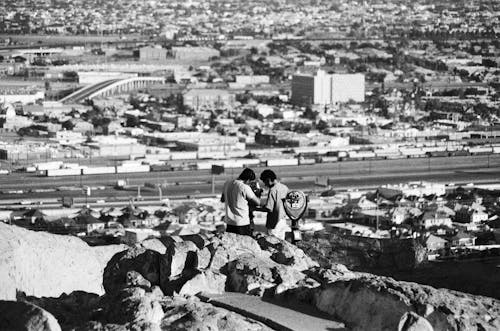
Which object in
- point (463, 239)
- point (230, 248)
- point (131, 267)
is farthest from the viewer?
point (463, 239)

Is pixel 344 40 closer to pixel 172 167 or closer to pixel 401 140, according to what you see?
pixel 401 140

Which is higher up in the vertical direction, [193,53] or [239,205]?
[239,205]

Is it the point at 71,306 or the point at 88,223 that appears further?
the point at 88,223

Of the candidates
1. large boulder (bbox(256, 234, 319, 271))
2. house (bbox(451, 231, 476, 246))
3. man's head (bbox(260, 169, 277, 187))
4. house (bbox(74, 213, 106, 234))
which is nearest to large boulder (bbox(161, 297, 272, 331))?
large boulder (bbox(256, 234, 319, 271))

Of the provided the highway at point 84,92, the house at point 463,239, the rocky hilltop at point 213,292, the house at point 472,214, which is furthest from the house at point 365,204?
the highway at point 84,92

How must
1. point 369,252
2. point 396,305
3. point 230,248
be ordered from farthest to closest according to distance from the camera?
1. point 369,252
2. point 230,248
3. point 396,305

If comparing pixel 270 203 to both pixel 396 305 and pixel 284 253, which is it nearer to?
pixel 284 253

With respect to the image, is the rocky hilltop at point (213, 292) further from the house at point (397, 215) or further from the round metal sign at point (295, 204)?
the house at point (397, 215)

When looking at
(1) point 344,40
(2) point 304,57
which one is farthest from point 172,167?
(1) point 344,40

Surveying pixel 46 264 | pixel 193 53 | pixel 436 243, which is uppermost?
pixel 46 264

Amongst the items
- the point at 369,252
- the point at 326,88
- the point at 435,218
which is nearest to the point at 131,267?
the point at 369,252
